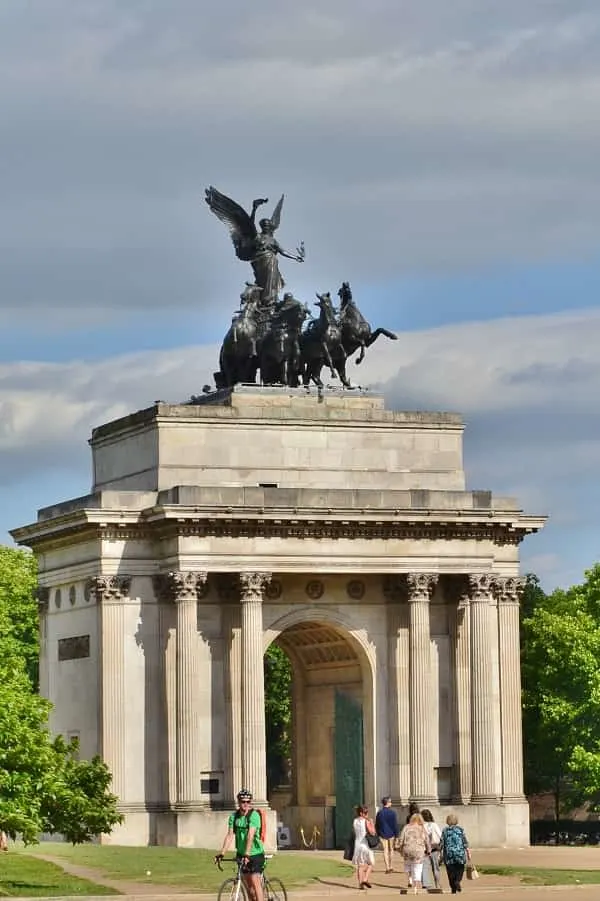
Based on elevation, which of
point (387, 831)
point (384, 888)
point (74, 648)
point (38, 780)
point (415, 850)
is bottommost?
point (384, 888)

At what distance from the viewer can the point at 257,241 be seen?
292 feet

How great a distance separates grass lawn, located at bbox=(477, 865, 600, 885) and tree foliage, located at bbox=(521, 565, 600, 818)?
32254 mm

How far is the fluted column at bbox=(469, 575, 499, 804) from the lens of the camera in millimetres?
85250

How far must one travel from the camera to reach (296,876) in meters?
68.1

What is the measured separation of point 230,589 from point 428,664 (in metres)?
6.71

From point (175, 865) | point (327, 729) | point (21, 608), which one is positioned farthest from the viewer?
point (21, 608)

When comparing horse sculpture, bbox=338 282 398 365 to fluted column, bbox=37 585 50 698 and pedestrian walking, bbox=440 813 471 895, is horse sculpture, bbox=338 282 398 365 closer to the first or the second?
fluted column, bbox=37 585 50 698

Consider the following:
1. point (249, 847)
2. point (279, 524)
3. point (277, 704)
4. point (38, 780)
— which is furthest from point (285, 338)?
point (277, 704)

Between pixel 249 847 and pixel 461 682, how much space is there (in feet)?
111

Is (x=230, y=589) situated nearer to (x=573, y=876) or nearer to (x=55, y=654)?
(x=55, y=654)

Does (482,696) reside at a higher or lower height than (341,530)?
lower

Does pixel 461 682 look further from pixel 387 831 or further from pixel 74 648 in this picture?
pixel 387 831

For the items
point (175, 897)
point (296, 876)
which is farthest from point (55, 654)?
point (175, 897)

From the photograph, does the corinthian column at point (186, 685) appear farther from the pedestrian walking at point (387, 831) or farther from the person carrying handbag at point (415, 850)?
the person carrying handbag at point (415, 850)
